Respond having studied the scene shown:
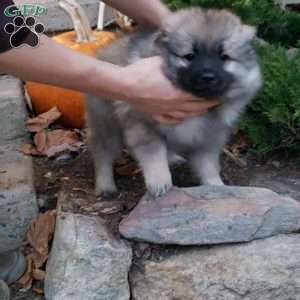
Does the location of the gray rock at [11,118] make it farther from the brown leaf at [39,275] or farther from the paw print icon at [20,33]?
the paw print icon at [20,33]

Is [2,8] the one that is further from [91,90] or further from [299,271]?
[299,271]

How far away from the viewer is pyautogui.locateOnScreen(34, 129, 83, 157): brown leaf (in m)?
2.93

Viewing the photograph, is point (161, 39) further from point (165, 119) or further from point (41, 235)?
point (41, 235)

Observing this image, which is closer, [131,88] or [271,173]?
[131,88]

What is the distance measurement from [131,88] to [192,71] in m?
0.22

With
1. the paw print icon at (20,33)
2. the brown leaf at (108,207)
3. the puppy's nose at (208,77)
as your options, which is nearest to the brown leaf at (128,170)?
the brown leaf at (108,207)

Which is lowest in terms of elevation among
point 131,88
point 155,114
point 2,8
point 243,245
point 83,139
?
point 83,139

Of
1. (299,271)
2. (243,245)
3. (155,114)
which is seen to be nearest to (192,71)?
(155,114)

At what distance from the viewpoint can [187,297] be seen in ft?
6.88

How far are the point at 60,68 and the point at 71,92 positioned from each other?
1.47m

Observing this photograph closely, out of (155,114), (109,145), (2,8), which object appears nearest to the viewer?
(2,8)

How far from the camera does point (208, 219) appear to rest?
2064mm

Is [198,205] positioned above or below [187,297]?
above

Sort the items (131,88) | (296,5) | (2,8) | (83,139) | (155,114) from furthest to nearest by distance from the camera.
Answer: (296,5) → (83,139) → (155,114) → (131,88) → (2,8)
